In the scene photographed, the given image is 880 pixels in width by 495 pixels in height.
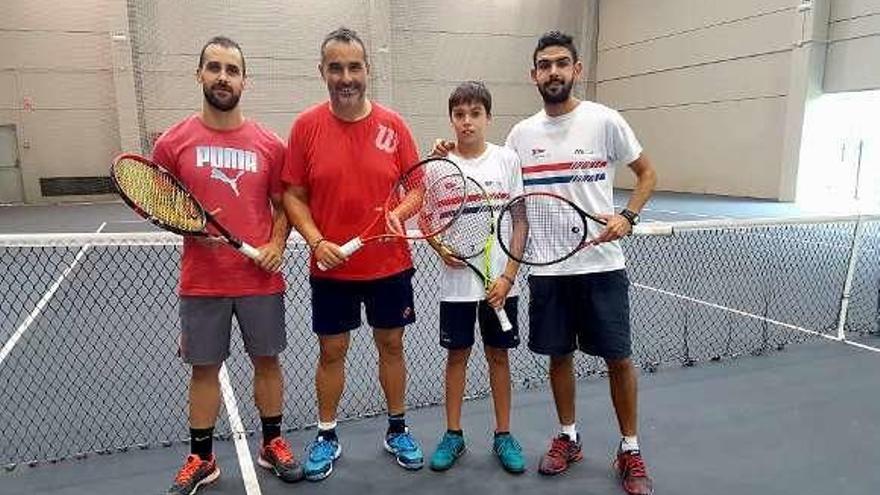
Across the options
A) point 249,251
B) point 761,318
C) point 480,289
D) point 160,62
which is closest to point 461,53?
point 160,62

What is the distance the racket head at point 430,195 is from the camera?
8.45ft

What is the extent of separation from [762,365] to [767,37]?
42.2 ft

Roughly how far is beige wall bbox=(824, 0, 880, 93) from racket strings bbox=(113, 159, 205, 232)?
1413 centimetres

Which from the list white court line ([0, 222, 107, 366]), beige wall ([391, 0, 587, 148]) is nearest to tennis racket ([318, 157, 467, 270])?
white court line ([0, 222, 107, 366])

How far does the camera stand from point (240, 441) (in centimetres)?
307

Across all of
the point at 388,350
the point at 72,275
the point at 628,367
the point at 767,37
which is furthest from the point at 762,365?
the point at 767,37

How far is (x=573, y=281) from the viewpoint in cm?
259

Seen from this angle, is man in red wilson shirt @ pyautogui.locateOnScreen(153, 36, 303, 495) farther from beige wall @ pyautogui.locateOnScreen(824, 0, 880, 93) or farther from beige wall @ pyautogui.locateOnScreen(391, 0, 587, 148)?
beige wall @ pyautogui.locateOnScreen(391, 0, 587, 148)

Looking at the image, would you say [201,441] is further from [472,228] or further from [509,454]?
[472,228]

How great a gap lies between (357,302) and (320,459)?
73 centimetres

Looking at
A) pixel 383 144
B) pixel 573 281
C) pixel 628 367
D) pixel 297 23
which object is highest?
pixel 297 23

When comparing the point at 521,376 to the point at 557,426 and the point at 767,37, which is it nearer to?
the point at 557,426

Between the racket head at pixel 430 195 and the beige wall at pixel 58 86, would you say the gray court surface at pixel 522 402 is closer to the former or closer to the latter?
the racket head at pixel 430 195

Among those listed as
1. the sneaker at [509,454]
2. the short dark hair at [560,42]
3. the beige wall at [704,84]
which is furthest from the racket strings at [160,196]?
the beige wall at [704,84]
